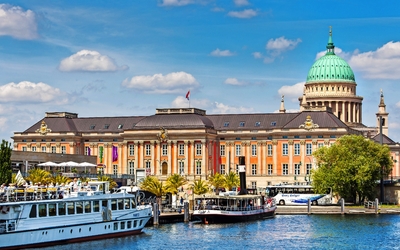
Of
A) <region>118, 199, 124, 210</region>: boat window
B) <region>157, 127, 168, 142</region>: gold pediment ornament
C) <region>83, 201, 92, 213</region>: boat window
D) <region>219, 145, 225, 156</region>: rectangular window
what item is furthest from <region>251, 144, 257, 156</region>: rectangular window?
<region>83, 201, 92, 213</region>: boat window

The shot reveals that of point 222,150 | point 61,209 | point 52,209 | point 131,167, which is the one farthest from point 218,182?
point 52,209

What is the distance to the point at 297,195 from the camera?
494ft

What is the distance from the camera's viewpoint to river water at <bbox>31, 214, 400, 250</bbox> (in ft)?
290

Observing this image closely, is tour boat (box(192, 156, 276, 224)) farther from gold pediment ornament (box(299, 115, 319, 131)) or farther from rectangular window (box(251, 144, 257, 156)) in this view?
rectangular window (box(251, 144, 257, 156))

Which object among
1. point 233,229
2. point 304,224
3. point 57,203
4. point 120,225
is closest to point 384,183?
point 304,224

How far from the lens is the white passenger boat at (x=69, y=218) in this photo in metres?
82.1

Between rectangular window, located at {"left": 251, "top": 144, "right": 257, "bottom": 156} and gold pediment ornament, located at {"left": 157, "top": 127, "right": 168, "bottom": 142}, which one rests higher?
gold pediment ornament, located at {"left": 157, "top": 127, "right": 168, "bottom": 142}

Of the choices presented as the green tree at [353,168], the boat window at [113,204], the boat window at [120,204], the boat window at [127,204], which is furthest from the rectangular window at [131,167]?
the boat window at [113,204]

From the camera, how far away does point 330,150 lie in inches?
5807

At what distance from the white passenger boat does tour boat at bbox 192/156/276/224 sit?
13.4 metres

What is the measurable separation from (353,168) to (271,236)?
47881 millimetres

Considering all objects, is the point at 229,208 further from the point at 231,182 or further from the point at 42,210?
the point at 231,182

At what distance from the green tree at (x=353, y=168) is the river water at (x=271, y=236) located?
23199mm

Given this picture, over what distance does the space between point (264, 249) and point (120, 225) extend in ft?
53.3
